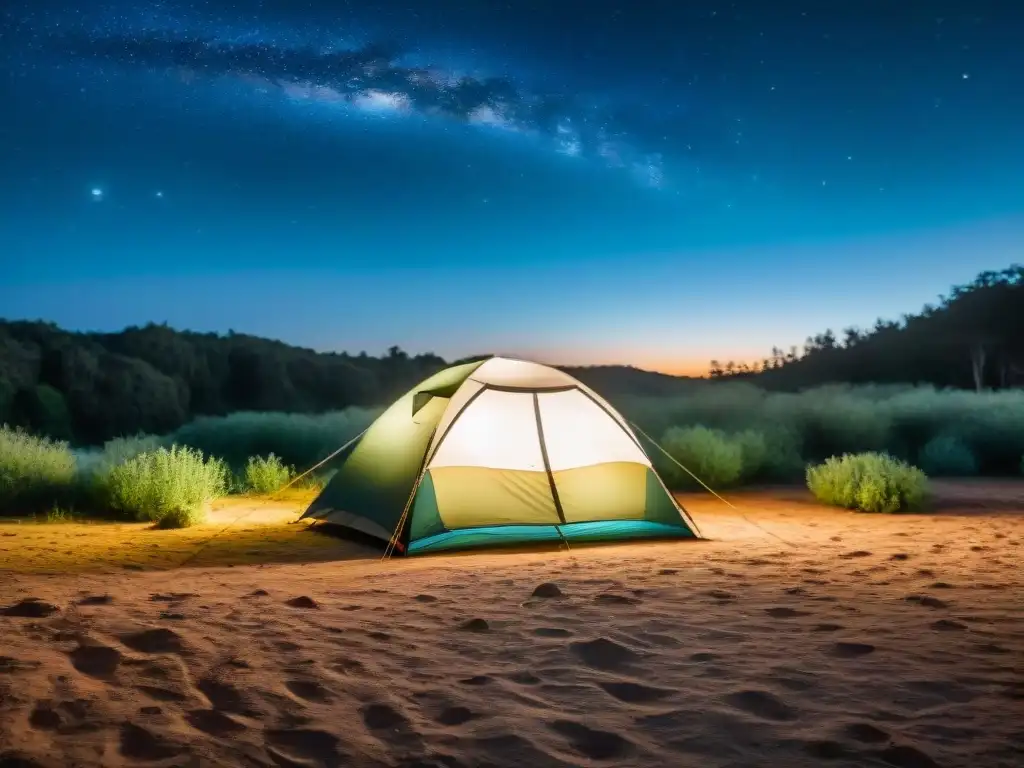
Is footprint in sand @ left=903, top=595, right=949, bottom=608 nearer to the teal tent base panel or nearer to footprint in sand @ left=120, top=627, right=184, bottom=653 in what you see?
the teal tent base panel

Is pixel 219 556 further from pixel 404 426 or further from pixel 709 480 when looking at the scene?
pixel 709 480

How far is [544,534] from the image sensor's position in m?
8.41

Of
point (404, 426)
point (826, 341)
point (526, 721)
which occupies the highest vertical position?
point (826, 341)

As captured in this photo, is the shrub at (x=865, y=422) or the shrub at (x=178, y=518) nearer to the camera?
the shrub at (x=178, y=518)

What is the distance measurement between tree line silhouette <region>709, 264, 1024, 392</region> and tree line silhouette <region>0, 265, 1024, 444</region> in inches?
2.5

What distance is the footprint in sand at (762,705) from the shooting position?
140 inches

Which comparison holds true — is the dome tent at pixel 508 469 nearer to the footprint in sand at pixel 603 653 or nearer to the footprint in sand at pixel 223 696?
the footprint in sand at pixel 603 653

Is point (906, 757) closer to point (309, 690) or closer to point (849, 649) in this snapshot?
point (849, 649)

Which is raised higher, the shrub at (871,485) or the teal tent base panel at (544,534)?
the shrub at (871,485)

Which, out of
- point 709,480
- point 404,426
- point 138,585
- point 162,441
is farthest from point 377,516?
point 162,441

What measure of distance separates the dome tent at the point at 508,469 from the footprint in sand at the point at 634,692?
4231 millimetres

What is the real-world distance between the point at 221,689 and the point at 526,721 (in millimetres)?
1345

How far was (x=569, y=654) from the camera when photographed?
4441 mm

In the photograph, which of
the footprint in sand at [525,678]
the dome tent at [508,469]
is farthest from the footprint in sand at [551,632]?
the dome tent at [508,469]
